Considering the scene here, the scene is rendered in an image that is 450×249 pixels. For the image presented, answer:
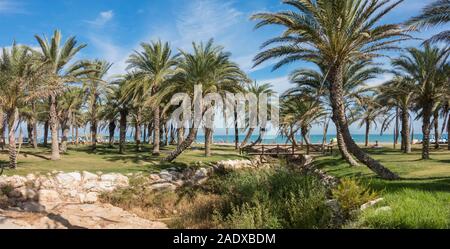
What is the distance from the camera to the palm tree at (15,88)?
1873 centimetres

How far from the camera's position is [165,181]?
20.3 m

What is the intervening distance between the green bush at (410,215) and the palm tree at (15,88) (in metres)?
16.5

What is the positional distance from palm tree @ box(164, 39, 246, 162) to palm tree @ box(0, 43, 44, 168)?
7.94 metres

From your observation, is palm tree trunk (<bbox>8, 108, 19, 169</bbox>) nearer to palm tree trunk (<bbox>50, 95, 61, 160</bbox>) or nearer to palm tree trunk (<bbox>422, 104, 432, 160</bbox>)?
palm tree trunk (<bbox>50, 95, 61, 160</bbox>)

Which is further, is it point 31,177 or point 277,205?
point 31,177

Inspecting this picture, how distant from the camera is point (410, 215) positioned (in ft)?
27.1

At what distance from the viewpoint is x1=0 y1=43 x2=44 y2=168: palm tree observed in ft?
61.5

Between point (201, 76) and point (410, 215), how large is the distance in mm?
18470

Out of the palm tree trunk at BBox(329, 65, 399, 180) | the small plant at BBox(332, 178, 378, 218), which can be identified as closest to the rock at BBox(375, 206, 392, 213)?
the small plant at BBox(332, 178, 378, 218)

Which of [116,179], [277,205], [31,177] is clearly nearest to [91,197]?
[116,179]

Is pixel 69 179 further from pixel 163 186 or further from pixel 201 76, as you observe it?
pixel 201 76

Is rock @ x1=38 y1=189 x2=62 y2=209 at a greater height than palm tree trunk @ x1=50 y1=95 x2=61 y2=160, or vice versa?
palm tree trunk @ x1=50 y1=95 x2=61 y2=160

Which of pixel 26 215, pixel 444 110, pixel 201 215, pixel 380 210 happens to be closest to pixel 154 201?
pixel 201 215

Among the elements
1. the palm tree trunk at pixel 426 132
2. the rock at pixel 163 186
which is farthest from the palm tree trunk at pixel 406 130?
the rock at pixel 163 186
